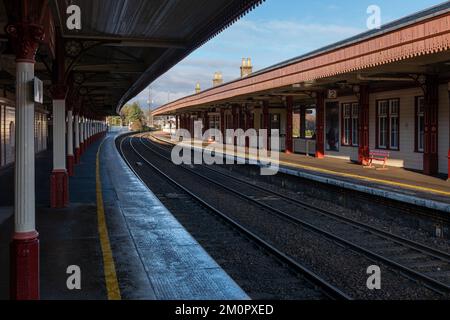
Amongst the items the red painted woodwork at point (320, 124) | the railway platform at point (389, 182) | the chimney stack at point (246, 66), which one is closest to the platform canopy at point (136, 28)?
the railway platform at point (389, 182)

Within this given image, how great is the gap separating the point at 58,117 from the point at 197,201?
Answer: 4.94 metres

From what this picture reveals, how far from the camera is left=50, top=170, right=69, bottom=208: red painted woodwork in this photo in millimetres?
11828

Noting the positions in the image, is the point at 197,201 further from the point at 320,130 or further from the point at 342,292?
the point at 320,130

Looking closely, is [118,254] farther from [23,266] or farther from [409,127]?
[409,127]

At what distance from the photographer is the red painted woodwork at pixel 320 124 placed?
83.4 ft

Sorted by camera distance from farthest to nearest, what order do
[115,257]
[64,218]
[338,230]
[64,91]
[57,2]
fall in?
[64,91] → [338,230] → [64,218] → [57,2] → [115,257]

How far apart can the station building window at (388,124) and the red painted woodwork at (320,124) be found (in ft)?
15.7

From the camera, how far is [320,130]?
25.8m

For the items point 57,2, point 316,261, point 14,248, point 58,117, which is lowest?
point 316,261

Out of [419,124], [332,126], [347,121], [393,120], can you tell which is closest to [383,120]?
[393,120]

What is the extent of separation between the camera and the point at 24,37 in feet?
15.9

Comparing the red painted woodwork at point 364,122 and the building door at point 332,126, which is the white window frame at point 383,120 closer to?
the red painted woodwork at point 364,122

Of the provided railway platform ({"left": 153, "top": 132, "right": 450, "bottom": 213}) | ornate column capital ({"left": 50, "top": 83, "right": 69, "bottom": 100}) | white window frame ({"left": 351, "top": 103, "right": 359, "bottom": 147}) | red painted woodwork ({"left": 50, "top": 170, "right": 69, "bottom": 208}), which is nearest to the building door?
white window frame ({"left": 351, "top": 103, "right": 359, "bottom": 147})
